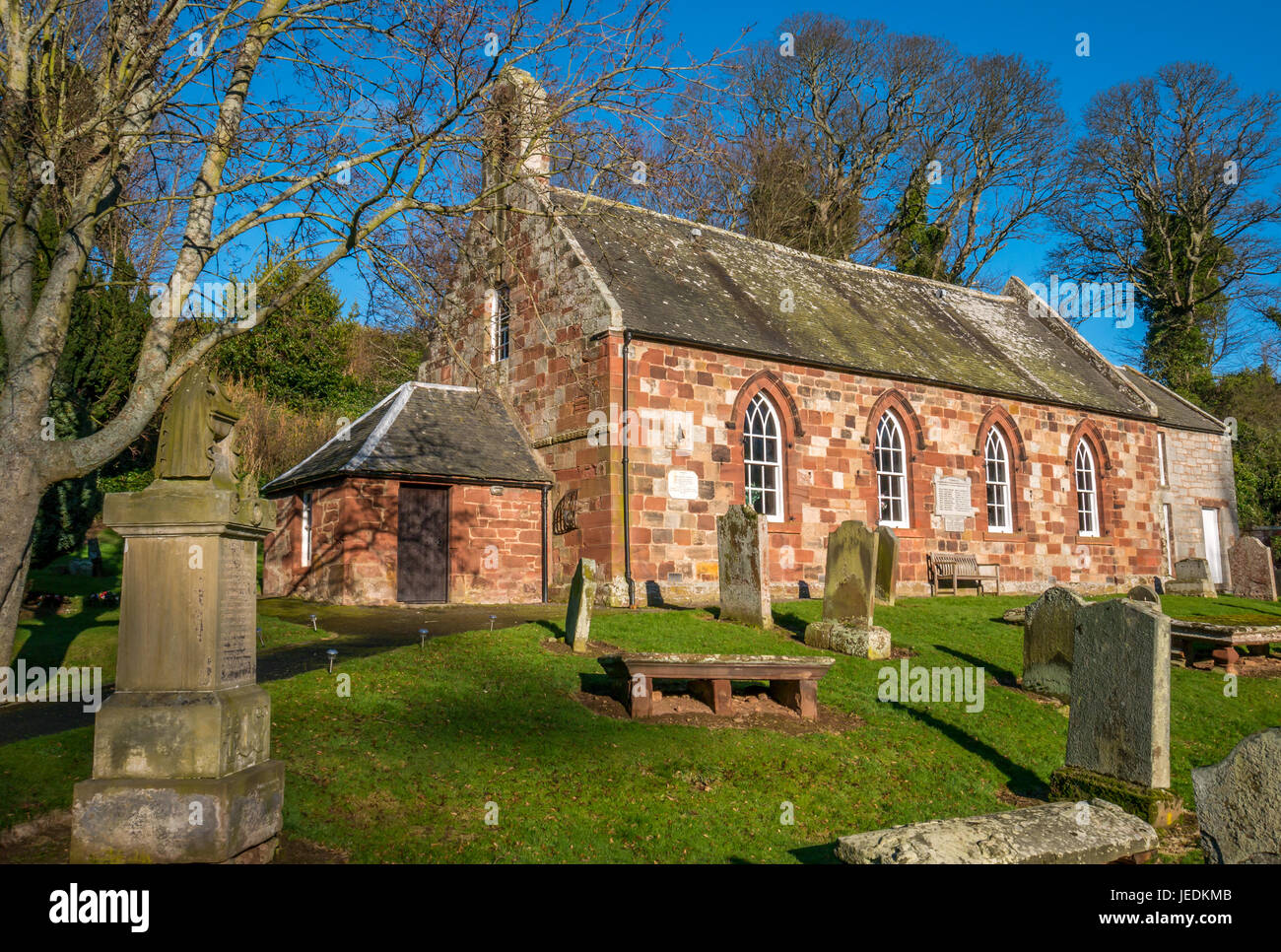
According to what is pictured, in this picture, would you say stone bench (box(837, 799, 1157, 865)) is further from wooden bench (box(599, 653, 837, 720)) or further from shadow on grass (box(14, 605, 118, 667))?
shadow on grass (box(14, 605, 118, 667))

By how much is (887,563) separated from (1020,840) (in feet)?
36.8

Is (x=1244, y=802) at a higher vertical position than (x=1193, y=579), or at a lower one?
lower

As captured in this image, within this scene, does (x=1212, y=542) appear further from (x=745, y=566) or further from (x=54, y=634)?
(x=54, y=634)

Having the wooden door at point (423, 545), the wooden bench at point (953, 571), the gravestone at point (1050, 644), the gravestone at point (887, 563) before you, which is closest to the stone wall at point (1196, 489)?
the wooden bench at point (953, 571)

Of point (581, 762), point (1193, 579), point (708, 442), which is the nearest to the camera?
point (581, 762)

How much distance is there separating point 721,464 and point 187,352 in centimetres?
1159

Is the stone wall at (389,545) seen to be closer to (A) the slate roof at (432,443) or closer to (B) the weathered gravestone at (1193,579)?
(A) the slate roof at (432,443)

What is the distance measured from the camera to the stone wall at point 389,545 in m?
18.2

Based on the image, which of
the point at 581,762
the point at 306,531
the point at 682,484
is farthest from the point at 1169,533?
the point at 581,762

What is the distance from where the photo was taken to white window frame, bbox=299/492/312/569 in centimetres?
1994

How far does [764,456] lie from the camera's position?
20578 millimetres

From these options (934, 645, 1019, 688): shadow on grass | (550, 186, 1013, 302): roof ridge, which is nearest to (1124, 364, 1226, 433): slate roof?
(550, 186, 1013, 302): roof ridge

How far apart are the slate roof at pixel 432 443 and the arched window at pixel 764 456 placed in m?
4.41

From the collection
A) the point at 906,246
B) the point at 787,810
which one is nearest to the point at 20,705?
the point at 787,810
